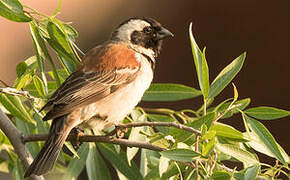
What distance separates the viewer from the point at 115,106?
137 inches

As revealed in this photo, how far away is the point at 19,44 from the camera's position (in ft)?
23.5

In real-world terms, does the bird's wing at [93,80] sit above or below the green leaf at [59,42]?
below

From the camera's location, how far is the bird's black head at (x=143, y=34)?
4.30 metres

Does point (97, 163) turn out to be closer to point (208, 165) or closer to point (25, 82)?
point (25, 82)

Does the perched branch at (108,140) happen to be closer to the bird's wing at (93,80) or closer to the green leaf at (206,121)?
the green leaf at (206,121)

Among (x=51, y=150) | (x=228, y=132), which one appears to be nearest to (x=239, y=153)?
(x=228, y=132)

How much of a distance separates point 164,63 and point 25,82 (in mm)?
3568

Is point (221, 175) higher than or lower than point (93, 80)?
higher

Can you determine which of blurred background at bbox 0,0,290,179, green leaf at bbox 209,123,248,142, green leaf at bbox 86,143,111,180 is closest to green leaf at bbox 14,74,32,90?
green leaf at bbox 86,143,111,180

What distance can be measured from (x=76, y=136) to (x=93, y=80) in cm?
54

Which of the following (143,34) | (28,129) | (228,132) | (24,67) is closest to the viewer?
(228,132)

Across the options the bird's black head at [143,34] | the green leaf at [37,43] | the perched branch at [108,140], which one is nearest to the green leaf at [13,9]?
the green leaf at [37,43]

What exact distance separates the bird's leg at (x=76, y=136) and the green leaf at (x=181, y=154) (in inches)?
33.8

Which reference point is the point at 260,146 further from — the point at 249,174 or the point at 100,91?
the point at 100,91
